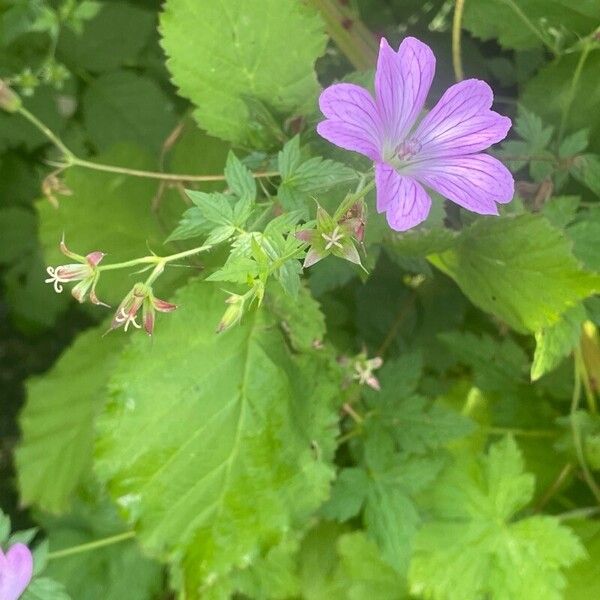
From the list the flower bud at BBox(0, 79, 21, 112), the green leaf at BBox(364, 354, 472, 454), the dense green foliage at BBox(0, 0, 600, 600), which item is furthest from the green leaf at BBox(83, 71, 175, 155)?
Answer: the green leaf at BBox(364, 354, 472, 454)

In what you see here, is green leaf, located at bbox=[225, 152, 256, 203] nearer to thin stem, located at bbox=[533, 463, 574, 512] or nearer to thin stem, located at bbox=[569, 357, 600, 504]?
thin stem, located at bbox=[569, 357, 600, 504]

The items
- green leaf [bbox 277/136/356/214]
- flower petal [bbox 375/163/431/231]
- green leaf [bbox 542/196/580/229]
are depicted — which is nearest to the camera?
flower petal [bbox 375/163/431/231]

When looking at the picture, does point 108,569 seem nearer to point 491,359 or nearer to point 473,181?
point 491,359

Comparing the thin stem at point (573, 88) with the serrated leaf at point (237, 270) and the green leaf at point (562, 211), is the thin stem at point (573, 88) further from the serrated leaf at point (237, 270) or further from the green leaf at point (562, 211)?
the serrated leaf at point (237, 270)

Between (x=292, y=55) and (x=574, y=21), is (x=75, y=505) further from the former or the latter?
(x=574, y=21)

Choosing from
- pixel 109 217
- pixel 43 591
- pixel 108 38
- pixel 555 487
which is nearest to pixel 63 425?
pixel 109 217
